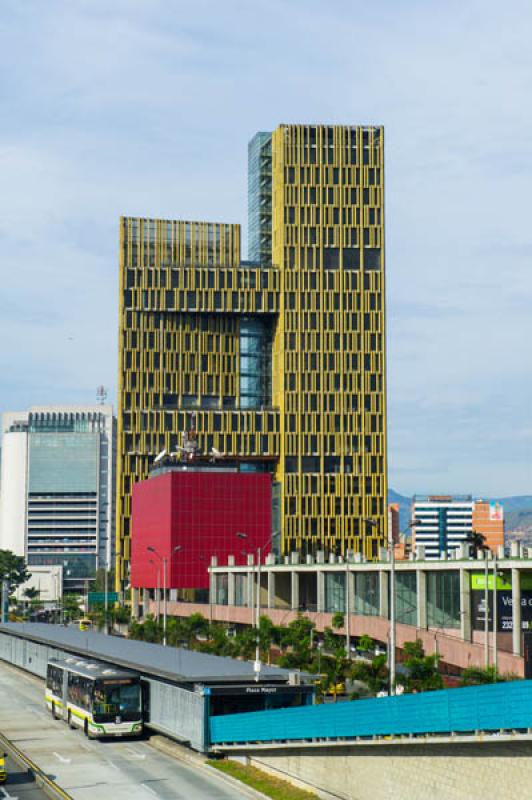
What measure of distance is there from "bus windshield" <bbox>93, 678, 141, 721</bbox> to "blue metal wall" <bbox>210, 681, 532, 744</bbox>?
30.2ft

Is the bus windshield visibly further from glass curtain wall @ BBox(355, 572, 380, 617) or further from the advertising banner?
glass curtain wall @ BBox(355, 572, 380, 617)

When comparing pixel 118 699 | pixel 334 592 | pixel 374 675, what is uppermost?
pixel 334 592

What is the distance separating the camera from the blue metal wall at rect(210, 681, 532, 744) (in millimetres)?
39656

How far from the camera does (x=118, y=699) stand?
67.6 m

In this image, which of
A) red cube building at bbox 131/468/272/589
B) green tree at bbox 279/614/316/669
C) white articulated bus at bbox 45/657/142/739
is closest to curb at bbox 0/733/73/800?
white articulated bus at bbox 45/657/142/739

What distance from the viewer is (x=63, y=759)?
62.1 meters

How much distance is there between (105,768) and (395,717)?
1917 cm

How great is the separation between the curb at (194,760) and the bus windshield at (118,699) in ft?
6.88

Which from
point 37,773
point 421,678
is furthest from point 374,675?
point 37,773

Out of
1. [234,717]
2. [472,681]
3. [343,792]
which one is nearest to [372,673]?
[472,681]

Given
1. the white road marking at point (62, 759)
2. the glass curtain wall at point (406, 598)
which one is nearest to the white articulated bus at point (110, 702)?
the white road marking at point (62, 759)

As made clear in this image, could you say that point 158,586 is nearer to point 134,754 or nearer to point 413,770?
point 134,754

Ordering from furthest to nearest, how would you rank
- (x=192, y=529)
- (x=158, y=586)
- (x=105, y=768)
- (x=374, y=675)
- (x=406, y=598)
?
1. (x=192, y=529)
2. (x=158, y=586)
3. (x=406, y=598)
4. (x=374, y=675)
5. (x=105, y=768)

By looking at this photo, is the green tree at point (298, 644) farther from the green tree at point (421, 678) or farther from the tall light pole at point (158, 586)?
the tall light pole at point (158, 586)
